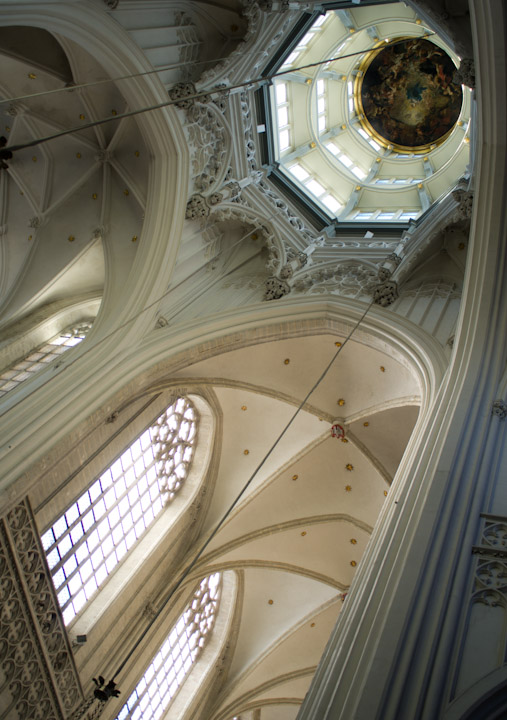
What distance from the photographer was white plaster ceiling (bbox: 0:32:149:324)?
1264 centimetres

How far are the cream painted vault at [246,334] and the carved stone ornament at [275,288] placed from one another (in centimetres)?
7

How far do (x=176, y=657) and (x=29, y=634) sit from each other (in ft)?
22.0

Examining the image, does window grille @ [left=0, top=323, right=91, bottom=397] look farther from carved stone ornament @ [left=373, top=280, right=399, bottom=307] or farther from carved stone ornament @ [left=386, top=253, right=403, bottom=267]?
carved stone ornament @ [left=386, top=253, right=403, bottom=267]

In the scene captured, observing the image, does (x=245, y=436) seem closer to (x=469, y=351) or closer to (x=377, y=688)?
(x=469, y=351)

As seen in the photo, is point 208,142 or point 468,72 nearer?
point 468,72

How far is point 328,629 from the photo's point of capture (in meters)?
17.5

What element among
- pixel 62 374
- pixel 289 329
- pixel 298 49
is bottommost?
pixel 62 374

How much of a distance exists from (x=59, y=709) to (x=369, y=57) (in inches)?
693

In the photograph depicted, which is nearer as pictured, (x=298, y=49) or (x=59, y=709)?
(x=59, y=709)

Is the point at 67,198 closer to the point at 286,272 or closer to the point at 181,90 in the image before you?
the point at 181,90

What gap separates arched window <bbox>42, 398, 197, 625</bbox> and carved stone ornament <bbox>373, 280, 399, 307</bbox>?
5.24 metres

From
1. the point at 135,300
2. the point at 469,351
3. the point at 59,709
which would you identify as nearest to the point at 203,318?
the point at 135,300

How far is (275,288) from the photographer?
1218 centimetres

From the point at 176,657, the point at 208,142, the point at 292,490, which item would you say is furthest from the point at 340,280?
the point at 176,657
